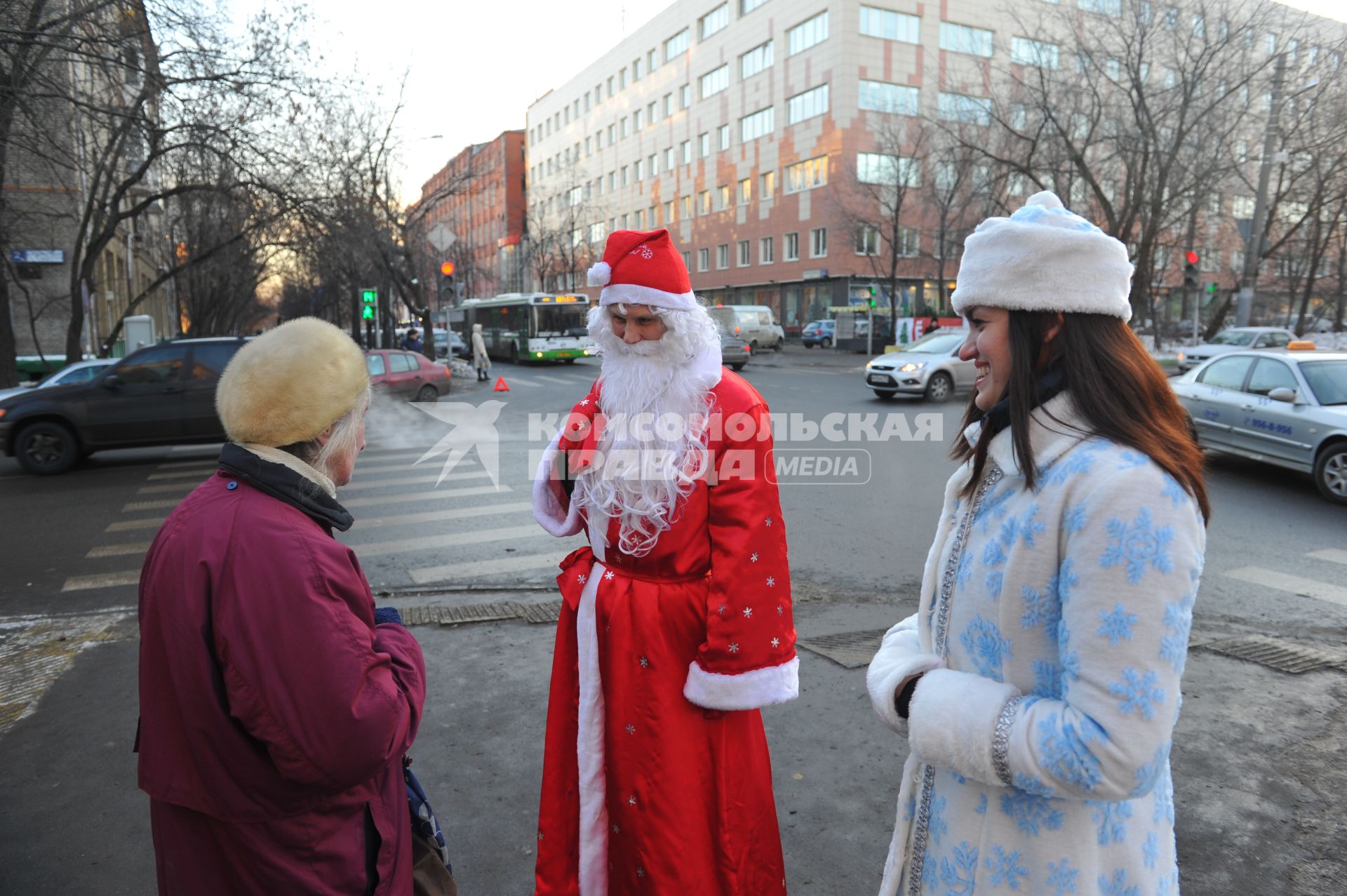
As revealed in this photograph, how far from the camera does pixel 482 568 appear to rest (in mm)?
7379

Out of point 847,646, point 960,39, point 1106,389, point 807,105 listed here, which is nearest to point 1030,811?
point 1106,389

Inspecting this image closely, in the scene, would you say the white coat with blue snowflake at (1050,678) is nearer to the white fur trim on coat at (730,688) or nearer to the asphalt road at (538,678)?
the white fur trim on coat at (730,688)

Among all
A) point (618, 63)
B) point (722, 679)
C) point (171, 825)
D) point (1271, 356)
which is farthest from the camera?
point (618, 63)

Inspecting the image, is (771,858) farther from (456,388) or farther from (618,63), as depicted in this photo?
(618,63)

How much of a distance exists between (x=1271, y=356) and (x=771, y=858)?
426 inches

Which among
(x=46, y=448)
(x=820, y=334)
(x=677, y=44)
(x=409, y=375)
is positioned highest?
(x=677, y=44)

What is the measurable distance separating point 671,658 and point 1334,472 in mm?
9842

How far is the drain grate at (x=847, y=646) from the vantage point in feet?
16.4

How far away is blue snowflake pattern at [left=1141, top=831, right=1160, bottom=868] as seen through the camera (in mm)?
1569

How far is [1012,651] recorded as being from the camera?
A: 1536mm

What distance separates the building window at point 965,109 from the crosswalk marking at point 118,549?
2778 centimetres

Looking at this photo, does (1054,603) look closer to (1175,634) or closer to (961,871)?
(1175,634)

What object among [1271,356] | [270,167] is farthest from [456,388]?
[1271,356]

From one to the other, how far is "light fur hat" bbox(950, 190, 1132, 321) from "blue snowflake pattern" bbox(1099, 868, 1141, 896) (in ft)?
3.31
